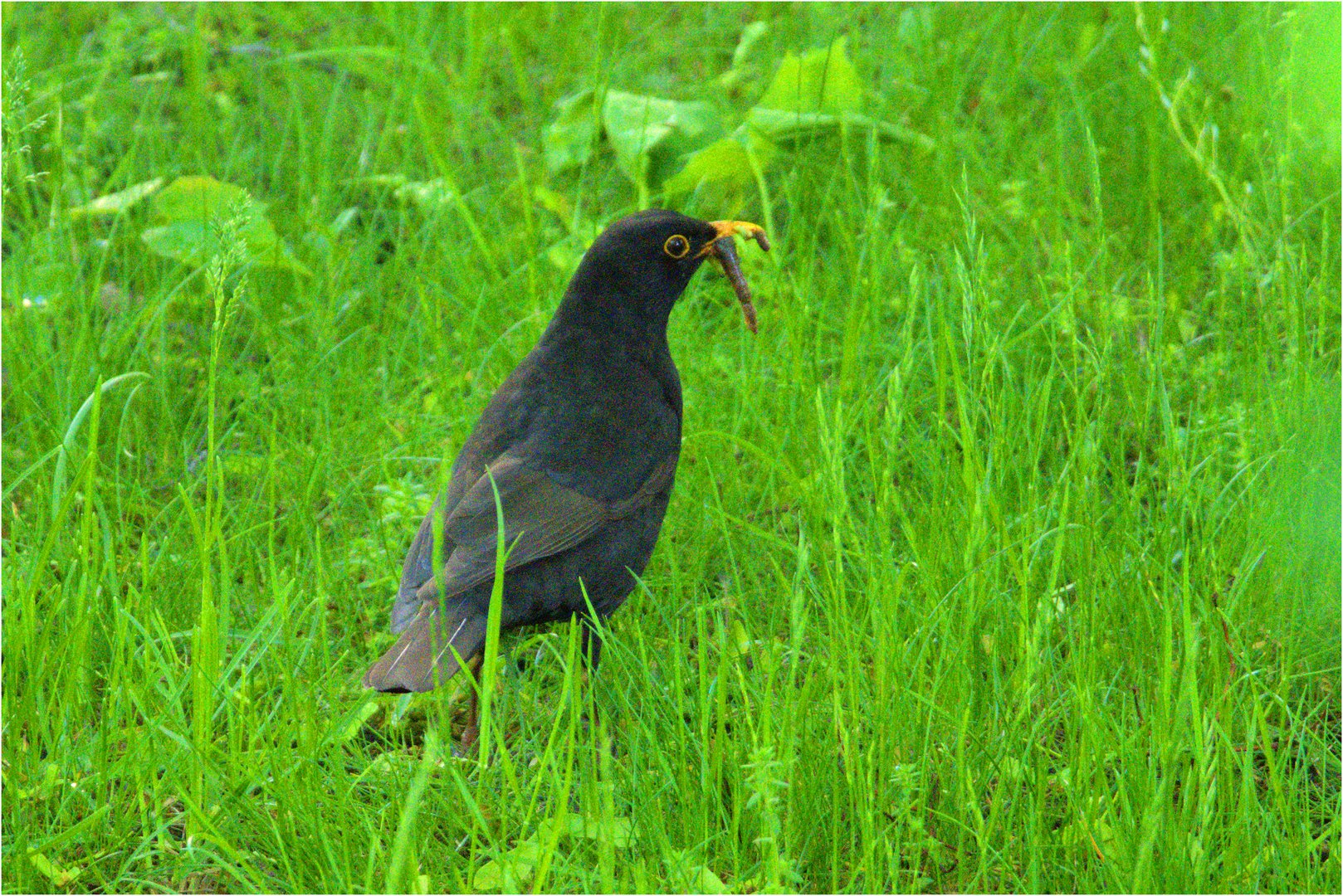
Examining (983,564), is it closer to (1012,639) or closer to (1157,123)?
(1012,639)

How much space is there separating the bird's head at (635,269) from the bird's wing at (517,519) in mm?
452

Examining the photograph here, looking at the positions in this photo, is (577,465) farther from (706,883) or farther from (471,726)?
(706,883)

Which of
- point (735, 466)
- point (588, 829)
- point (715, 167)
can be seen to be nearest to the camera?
point (588, 829)

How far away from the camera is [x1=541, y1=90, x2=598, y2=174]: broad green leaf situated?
15.2 feet

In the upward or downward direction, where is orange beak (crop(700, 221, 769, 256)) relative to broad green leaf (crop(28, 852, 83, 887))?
upward

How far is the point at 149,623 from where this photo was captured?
2.79 m

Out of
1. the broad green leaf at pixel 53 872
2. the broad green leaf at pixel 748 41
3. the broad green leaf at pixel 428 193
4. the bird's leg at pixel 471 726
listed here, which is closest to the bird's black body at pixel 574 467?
the bird's leg at pixel 471 726

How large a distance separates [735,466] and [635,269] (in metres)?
0.65

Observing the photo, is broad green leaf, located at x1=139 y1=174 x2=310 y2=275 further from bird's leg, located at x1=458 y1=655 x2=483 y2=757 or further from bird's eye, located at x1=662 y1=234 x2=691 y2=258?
bird's leg, located at x1=458 y1=655 x2=483 y2=757

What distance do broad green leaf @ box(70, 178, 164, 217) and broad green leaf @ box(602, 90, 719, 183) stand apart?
5.13 feet

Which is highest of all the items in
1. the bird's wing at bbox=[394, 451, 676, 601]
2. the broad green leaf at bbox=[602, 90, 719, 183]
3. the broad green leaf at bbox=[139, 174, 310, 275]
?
the broad green leaf at bbox=[602, 90, 719, 183]

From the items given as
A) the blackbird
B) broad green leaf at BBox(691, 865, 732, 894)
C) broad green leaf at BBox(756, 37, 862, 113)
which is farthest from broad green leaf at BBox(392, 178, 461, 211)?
broad green leaf at BBox(691, 865, 732, 894)

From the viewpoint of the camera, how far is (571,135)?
4.67m

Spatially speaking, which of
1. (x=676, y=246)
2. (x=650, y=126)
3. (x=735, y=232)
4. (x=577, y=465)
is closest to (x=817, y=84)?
(x=650, y=126)
